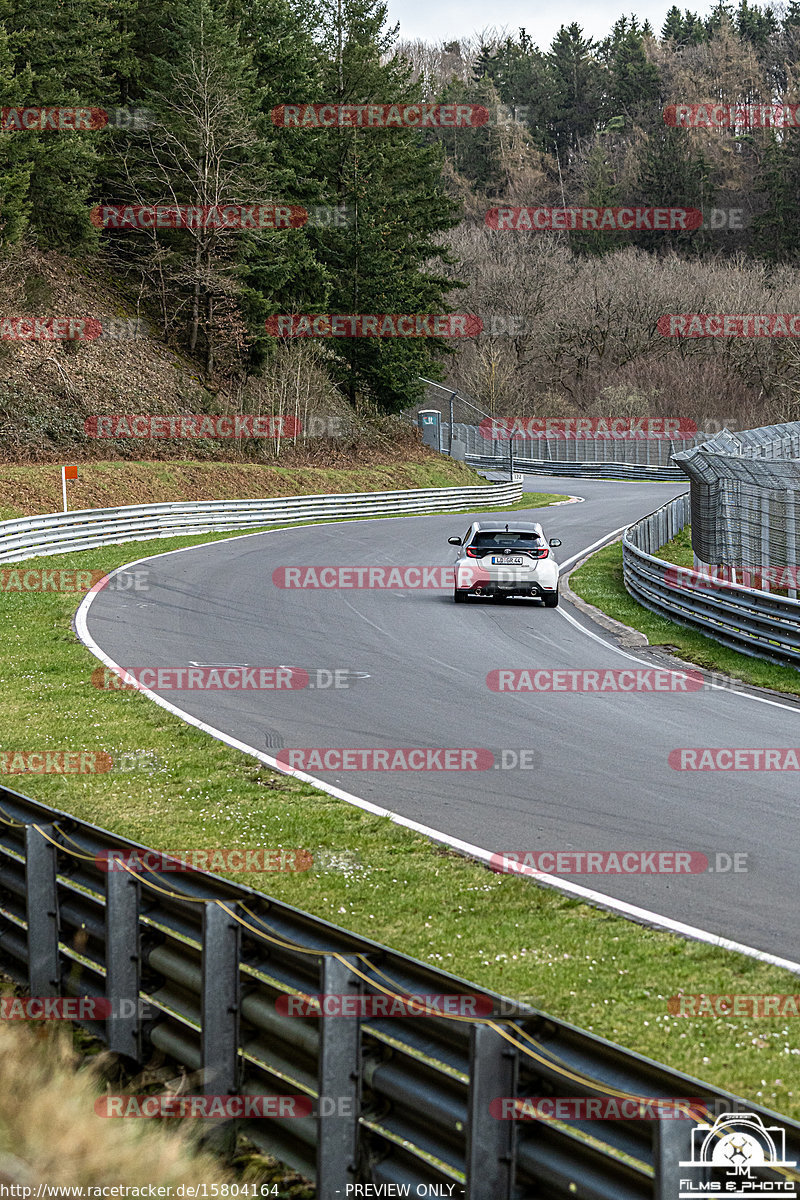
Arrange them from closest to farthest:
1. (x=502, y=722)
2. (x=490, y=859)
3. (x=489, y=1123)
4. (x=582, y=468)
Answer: (x=489, y=1123) → (x=490, y=859) → (x=502, y=722) → (x=582, y=468)

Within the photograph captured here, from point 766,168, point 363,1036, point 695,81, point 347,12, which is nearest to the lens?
point 363,1036

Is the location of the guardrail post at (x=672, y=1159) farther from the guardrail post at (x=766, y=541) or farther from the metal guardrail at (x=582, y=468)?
the metal guardrail at (x=582, y=468)

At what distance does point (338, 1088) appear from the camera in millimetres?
3945

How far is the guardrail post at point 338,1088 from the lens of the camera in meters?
3.89

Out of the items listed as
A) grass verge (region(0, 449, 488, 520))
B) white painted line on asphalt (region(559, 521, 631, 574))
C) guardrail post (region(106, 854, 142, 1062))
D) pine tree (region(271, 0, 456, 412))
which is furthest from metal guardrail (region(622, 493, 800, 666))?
pine tree (region(271, 0, 456, 412))

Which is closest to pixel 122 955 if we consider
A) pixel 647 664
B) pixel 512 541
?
pixel 647 664

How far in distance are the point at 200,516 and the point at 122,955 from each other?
30.2m

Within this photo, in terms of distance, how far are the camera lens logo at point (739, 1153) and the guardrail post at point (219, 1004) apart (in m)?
1.95

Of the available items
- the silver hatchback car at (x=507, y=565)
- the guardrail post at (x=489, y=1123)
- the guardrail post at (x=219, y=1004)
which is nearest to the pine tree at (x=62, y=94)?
the silver hatchback car at (x=507, y=565)

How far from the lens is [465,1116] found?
11.9 ft

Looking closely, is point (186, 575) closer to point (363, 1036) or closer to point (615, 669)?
point (615, 669)

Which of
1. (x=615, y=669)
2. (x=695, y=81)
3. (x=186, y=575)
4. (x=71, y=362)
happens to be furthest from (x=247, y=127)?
(x=695, y=81)

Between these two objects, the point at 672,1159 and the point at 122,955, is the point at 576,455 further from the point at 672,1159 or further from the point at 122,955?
the point at 672,1159

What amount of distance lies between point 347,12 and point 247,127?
13993 millimetres
